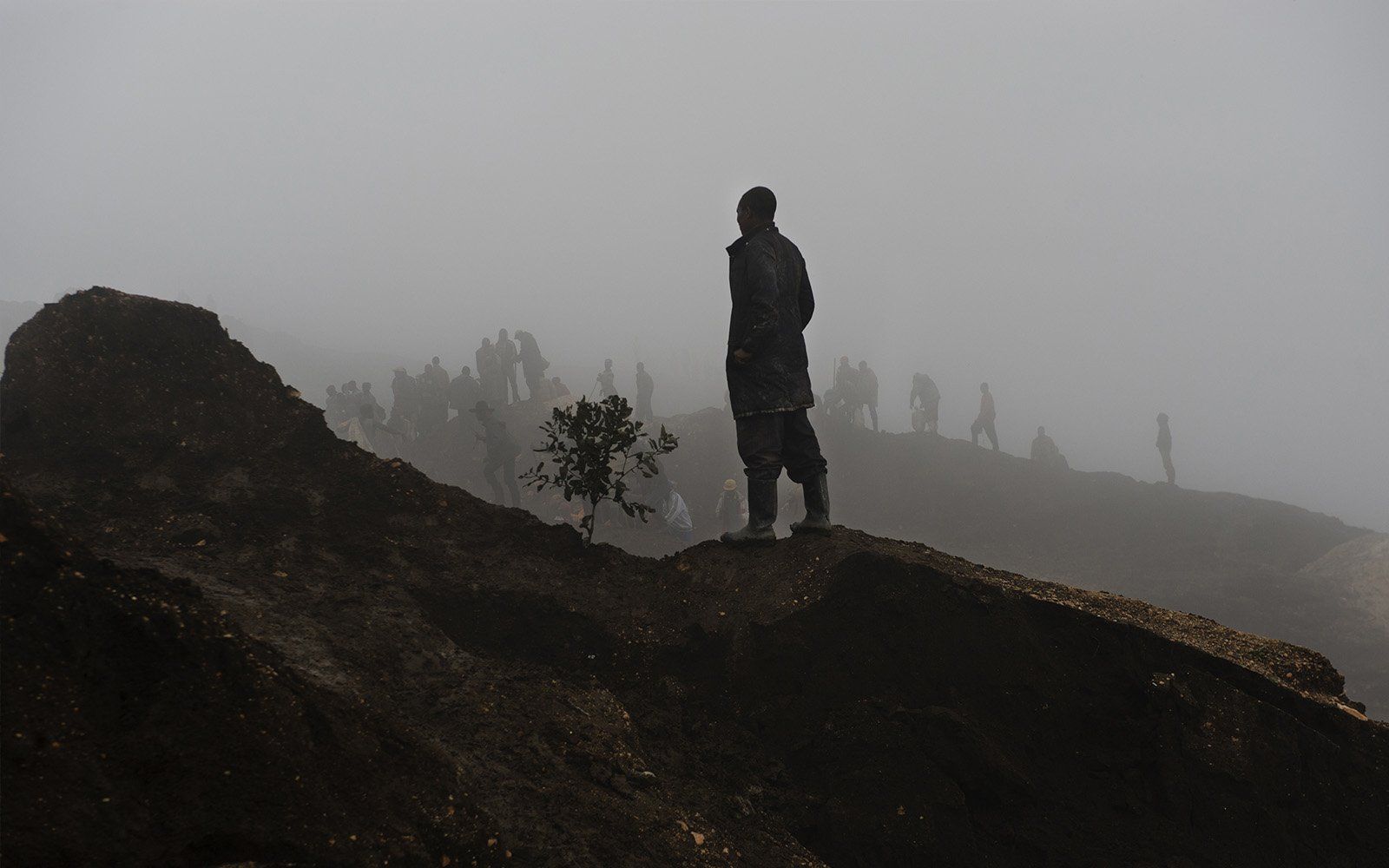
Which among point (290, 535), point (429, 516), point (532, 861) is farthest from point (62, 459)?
Answer: point (532, 861)

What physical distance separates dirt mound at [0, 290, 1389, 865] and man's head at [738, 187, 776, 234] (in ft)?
6.89

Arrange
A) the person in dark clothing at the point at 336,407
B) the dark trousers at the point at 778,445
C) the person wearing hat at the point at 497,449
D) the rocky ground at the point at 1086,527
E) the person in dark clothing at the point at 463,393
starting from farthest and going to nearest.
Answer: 1. the person in dark clothing at the point at 336,407
2. the person in dark clothing at the point at 463,393
3. the person wearing hat at the point at 497,449
4. the rocky ground at the point at 1086,527
5. the dark trousers at the point at 778,445

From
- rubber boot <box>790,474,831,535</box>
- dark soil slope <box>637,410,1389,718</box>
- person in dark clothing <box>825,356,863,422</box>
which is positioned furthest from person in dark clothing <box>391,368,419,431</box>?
rubber boot <box>790,474,831,535</box>

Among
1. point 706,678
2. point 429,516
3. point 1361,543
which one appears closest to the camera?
point 706,678

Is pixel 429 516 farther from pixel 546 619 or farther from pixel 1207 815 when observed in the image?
pixel 1207 815

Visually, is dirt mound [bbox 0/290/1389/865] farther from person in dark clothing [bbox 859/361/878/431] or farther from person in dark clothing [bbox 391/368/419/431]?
person in dark clothing [bbox 859/361/878/431]

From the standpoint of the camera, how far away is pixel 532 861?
2.02 meters

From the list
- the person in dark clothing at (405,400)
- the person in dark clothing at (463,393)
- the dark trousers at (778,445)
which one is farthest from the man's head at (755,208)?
Answer: the person in dark clothing at (405,400)

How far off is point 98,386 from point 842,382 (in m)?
20.8

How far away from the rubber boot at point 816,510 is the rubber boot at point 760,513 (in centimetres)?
16

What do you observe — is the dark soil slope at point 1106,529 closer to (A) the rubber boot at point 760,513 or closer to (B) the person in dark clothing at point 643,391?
(B) the person in dark clothing at point 643,391

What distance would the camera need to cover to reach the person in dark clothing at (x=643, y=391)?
2236 centimetres

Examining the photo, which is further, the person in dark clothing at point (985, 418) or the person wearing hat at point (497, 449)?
the person in dark clothing at point (985, 418)

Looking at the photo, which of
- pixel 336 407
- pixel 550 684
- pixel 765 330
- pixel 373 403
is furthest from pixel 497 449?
pixel 550 684
